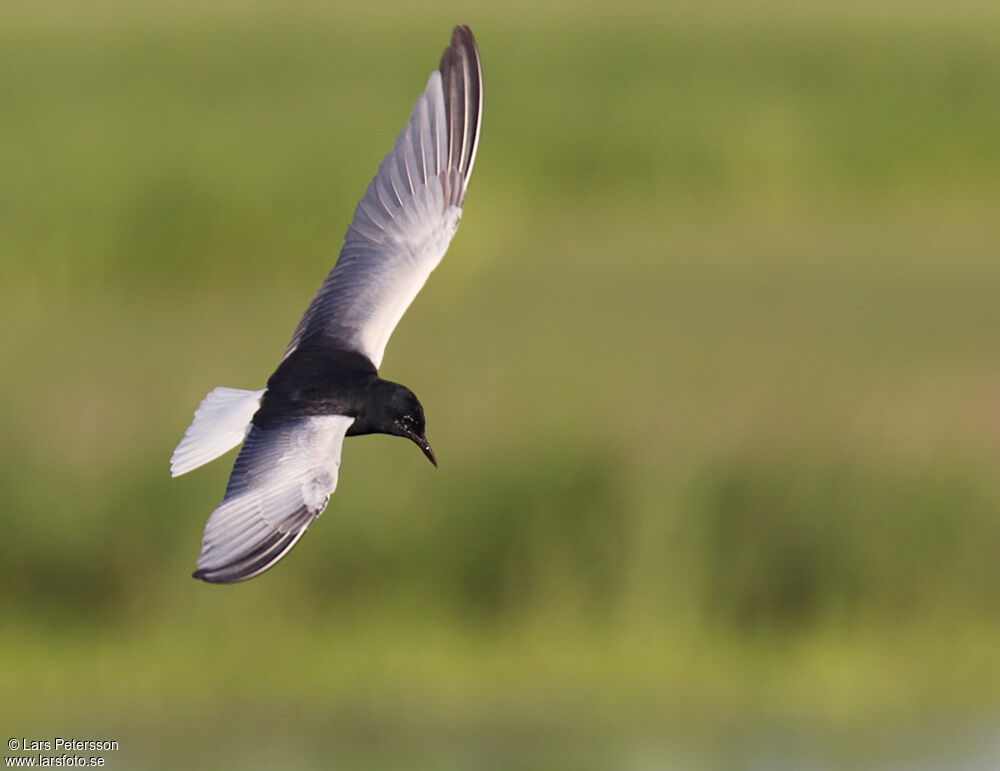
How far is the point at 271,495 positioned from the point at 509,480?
7.37ft

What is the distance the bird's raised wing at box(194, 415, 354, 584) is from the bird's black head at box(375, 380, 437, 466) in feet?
0.28

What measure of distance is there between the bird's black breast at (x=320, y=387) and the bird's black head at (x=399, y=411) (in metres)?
0.05

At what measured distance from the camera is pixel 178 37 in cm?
1393

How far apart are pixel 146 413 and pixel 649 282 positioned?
2814 millimetres

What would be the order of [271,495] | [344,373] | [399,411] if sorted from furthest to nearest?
[344,373] < [399,411] < [271,495]

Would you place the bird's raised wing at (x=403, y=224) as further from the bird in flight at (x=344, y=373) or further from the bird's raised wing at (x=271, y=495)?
the bird's raised wing at (x=271, y=495)

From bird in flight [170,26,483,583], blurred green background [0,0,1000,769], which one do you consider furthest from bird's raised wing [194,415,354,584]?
blurred green background [0,0,1000,769]

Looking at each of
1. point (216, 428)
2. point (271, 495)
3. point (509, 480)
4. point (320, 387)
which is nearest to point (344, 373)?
point (320, 387)

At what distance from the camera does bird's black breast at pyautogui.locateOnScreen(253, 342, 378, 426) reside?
627cm

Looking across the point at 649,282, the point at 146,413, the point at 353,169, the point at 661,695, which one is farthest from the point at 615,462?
the point at 353,169

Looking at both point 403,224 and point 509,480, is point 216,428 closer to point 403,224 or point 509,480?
point 403,224

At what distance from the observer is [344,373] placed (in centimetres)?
642

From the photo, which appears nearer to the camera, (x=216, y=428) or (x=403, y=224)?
(x=216, y=428)

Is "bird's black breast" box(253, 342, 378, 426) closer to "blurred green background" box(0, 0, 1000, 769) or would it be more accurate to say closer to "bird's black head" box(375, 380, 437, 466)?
"bird's black head" box(375, 380, 437, 466)
